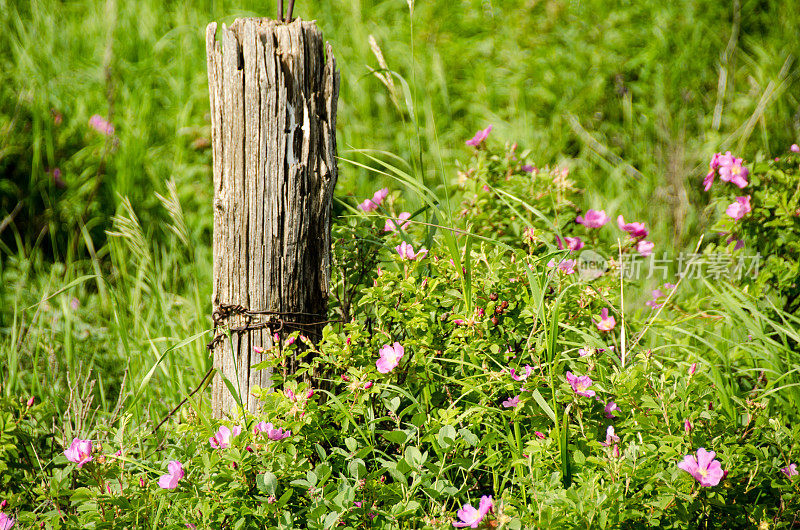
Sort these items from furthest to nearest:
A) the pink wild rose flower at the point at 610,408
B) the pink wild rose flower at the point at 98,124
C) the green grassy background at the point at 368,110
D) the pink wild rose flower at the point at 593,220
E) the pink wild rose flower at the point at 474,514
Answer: the pink wild rose flower at the point at 98,124, the green grassy background at the point at 368,110, the pink wild rose flower at the point at 593,220, the pink wild rose flower at the point at 610,408, the pink wild rose flower at the point at 474,514

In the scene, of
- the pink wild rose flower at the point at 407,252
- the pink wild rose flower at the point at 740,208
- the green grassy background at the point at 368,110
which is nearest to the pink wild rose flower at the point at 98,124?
the green grassy background at the point at 368,110

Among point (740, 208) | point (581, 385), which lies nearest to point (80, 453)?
point (581, 385)

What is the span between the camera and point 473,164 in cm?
250

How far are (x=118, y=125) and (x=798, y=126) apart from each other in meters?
3.75

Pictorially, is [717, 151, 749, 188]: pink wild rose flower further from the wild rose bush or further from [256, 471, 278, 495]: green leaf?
[256, 471, 278, 495]: green leaf

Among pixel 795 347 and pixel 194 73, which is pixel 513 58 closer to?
pixel 194 73

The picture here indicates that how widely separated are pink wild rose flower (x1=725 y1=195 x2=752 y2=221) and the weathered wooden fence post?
1410mm

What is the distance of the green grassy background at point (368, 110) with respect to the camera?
3.17 metres

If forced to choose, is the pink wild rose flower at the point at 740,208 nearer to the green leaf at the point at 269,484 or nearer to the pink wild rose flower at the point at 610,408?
the pink wild rose flower at the point at 610,408

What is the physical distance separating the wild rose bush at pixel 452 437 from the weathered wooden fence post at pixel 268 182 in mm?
112

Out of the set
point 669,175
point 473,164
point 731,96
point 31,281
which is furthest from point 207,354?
point 731,96

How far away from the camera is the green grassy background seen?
3.17 meters

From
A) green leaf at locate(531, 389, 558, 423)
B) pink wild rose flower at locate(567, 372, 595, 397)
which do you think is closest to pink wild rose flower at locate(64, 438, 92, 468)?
green leaf at locate(531, 389, 558, 423)

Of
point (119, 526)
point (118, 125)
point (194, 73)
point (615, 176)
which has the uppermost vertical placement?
point (194, 73)
